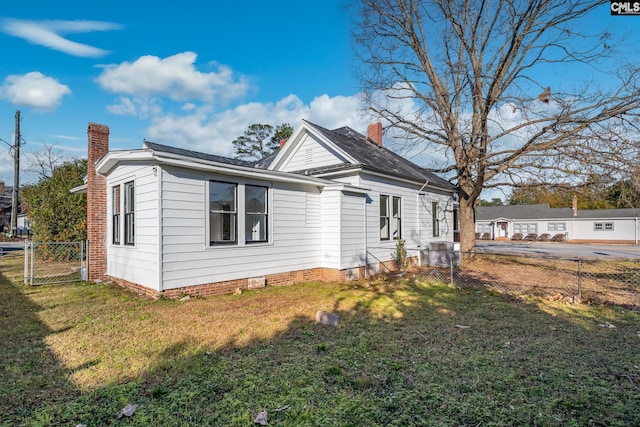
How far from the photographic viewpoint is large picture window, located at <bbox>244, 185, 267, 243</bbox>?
8709 mm

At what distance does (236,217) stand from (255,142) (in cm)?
3156

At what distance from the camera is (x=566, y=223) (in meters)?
36.5

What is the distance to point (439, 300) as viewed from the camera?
749 centimetres

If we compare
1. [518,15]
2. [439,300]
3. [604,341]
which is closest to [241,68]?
[518,15]

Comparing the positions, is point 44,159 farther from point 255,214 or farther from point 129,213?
point 255,214

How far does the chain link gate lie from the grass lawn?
2939 millimetres

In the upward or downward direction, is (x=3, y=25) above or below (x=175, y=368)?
above

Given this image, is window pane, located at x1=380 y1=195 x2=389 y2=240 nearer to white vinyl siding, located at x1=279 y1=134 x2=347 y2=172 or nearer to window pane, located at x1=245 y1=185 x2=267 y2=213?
white vinyl siding, located at x1=279 y1=134 x2=347 y2=172

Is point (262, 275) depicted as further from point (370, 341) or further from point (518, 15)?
point (518, 15)

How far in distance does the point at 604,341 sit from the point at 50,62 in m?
19.9

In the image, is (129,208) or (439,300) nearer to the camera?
(439,300)

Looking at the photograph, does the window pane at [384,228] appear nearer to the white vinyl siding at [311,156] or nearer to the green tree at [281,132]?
the white vinyl siding at [311,156]

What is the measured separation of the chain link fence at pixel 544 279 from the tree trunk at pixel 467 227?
1.16m

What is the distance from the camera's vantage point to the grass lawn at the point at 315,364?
9.45 feet
